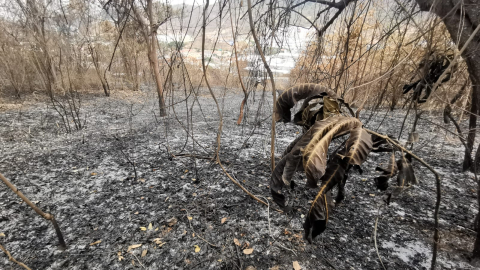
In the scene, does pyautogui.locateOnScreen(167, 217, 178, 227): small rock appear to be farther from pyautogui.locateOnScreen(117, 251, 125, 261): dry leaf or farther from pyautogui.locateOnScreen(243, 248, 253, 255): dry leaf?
pyautogui.locateOnScreen(243, 248, 253, 255): dry leaf

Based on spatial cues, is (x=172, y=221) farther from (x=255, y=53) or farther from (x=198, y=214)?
(x=255, y=53)

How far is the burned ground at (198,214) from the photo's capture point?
119cm

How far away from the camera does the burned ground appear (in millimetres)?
1189

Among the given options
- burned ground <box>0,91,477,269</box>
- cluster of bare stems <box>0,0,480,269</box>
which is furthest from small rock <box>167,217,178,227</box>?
cluster of bare stems <box>0,0,480,269</box>

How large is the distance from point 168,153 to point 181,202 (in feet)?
3.21

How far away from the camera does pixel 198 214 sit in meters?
1.55

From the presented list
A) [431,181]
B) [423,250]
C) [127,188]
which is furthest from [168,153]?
[431,181]

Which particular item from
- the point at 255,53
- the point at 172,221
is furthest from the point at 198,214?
the point at 255,53

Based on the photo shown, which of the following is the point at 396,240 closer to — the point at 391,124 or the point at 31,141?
the point at 391,124

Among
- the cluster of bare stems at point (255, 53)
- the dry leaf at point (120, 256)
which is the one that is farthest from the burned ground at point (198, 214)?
the cluster of bare stems at point (255, 53)

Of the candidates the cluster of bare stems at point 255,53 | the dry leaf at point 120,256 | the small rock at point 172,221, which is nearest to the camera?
the dry leaf at point 120,256

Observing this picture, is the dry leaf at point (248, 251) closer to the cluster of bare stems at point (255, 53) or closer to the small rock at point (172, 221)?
the cluster of bare stems at point (255, 53)

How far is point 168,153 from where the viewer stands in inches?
99.6

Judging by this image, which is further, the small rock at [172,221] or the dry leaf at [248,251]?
the small rock at [172,221]
